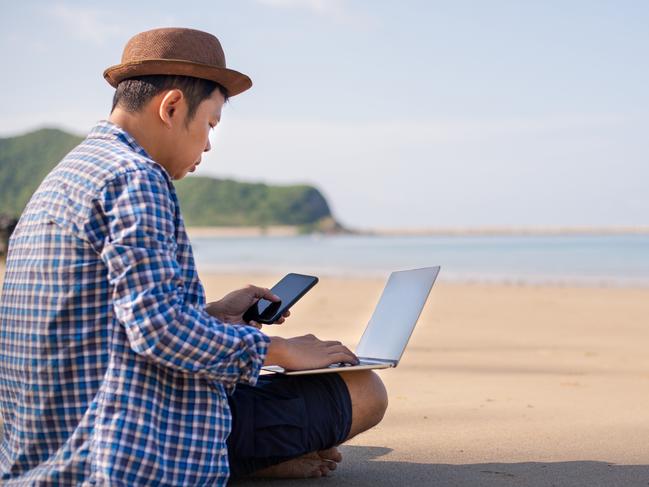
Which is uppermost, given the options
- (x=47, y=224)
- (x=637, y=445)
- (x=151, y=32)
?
Answer: (x=151, y=32)

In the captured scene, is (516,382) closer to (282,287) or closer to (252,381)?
(282,287)

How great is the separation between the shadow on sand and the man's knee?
360 mm

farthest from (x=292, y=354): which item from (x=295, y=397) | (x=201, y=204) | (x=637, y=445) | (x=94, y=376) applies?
(x=201, y=204)

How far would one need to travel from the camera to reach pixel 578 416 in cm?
441

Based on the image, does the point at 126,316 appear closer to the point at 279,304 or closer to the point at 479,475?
the point at 279,304

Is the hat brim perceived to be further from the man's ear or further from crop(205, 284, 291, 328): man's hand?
crop(205, 284, 291, 328): man's hand

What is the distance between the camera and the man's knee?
284 cm

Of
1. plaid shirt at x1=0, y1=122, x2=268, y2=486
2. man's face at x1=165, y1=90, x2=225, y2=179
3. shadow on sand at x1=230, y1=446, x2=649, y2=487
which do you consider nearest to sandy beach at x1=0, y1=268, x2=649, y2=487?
shadow on sand at x1=230, y1=446, x2=649, y2=487

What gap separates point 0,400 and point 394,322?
1.34m

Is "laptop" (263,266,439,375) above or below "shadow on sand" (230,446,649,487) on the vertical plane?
above

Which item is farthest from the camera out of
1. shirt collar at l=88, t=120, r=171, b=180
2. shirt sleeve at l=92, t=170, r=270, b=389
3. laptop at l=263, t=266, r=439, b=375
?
laptop at l=263, t=266, r=439, b=375

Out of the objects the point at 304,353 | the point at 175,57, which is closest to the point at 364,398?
the point at 304,353

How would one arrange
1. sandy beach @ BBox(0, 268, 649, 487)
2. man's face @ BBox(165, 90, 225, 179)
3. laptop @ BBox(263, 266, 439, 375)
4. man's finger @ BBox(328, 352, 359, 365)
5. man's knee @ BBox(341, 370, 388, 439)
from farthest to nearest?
1. sandy beach @ BBox(0, 268, 649, 487)
2. laptop @ BBox(263, 266, 439, 375)
3. man's knee @ BBox(341, 370, 388, 439)
4. man's finger @ BBox(328, 352, 359, 365)
5. man's face @ BBox(165, 90, 225, 179)

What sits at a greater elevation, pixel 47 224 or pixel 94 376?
pixel 47 224
